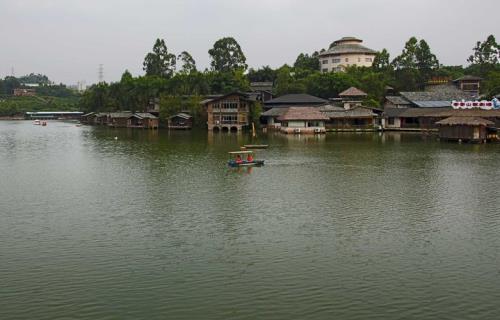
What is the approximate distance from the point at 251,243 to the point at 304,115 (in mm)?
56729

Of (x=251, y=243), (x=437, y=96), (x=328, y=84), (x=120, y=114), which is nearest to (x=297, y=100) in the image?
(x=328, y=84)

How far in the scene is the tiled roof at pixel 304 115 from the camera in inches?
2916

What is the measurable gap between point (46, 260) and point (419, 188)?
21007 millimetres

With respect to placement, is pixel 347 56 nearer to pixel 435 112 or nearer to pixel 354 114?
pixel 354 114

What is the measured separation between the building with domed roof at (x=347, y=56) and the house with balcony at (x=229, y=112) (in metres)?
33.4

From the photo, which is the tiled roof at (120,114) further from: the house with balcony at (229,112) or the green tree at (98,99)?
the house with balcony at (229,112)

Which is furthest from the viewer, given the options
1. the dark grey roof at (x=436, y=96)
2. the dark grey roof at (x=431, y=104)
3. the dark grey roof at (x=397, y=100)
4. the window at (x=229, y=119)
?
the window at (x=229, y=119)

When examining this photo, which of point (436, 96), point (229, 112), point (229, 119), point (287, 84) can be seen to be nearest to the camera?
point (436, 96)

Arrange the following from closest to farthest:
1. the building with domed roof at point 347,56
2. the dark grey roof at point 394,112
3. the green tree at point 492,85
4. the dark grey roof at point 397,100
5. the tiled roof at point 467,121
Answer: the tiled roof at point 467,121 → the dark grey roof at point 394,112 → the green tree at point 492,85 → the dark grey roof at point 397,100 → the building with domed roof at point 347,56

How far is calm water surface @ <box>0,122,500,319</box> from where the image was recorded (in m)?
14.0

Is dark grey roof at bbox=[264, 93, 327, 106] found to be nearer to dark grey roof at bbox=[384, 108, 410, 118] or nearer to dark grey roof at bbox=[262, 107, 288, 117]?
dark grey roof at bbox=[262, 107, 288, 117]

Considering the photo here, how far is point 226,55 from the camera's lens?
381 ft

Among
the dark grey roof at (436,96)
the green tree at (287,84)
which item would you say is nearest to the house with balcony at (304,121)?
the dark grey roof at (436,96)

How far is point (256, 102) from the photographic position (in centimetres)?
8381
